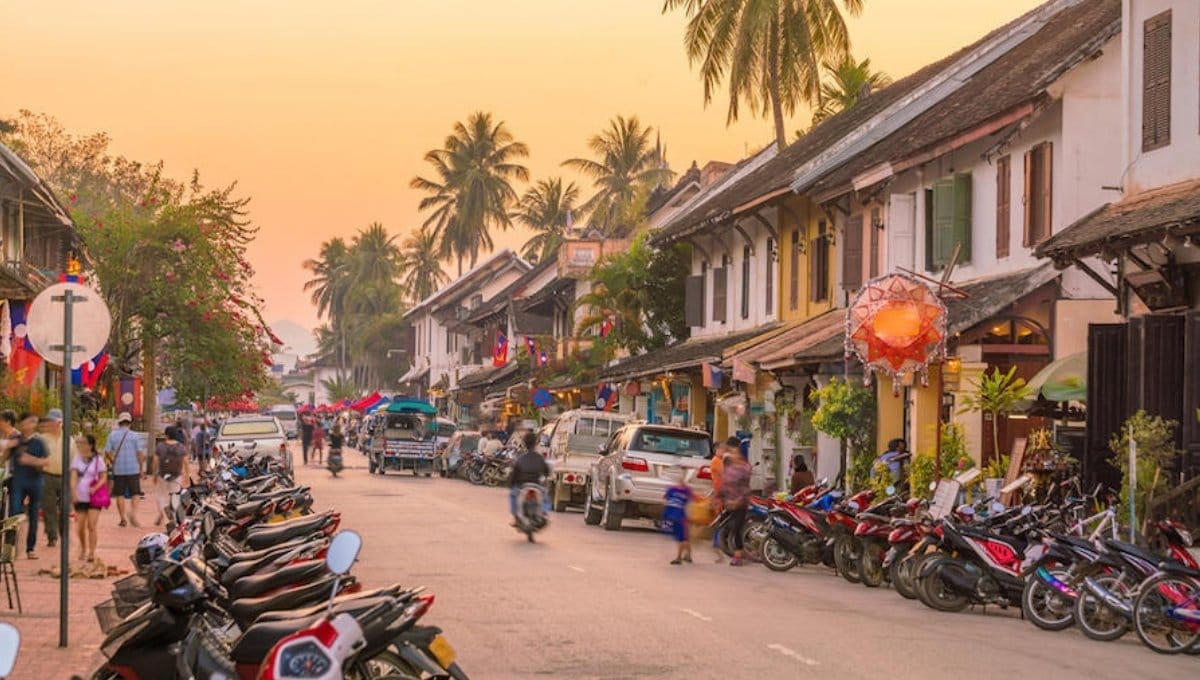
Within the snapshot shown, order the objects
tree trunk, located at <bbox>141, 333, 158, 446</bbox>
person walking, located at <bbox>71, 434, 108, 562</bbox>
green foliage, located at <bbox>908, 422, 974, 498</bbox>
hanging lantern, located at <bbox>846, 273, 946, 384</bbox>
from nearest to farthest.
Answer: person walking, located at <bbox>71, 434, 108, 562</bbox> < hanging lantern, located at <bbox>846, 273, 946, 384</bbox> < green foliage, located at <bbox>908, 422, 974, 498</bbox> < tree trunk, located at <bbox>141, 333, 158, 446</bbox>

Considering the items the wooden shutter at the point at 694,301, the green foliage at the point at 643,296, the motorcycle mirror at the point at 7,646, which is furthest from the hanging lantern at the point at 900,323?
the green foliage at the point at 643,296

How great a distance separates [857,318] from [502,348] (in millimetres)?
56026

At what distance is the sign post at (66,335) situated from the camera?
13.6 m

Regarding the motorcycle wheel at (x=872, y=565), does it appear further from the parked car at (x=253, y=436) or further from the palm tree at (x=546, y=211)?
the palm tree at (x=546, y=211)

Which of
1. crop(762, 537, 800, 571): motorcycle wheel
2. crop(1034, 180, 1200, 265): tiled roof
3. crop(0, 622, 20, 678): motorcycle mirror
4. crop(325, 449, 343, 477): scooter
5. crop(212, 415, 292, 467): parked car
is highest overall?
crop(1034, 180, 1200, 265): tiled roof

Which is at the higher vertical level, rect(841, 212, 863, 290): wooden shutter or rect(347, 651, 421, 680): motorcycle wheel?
rect(841, 212, 863, 290): wooden shutter

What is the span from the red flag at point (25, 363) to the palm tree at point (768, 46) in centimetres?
2031

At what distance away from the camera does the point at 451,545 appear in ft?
82.1

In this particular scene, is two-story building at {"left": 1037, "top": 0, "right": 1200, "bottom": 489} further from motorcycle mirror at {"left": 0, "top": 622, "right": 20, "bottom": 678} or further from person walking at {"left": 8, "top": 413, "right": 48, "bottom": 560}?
motorcycle mirror at {"left": 0, "top": 622, "right": 20, "bottom": 678}

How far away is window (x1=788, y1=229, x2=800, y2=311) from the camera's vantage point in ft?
127

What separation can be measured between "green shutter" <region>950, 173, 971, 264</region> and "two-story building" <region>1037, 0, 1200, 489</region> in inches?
219

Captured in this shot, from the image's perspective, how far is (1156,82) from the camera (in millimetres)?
21312

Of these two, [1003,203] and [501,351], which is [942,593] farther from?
[501,351]

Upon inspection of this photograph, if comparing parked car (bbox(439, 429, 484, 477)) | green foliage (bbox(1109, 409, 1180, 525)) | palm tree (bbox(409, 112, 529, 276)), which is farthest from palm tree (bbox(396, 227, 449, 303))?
green foliage (bbox(1109, 409, 1180, 525))
